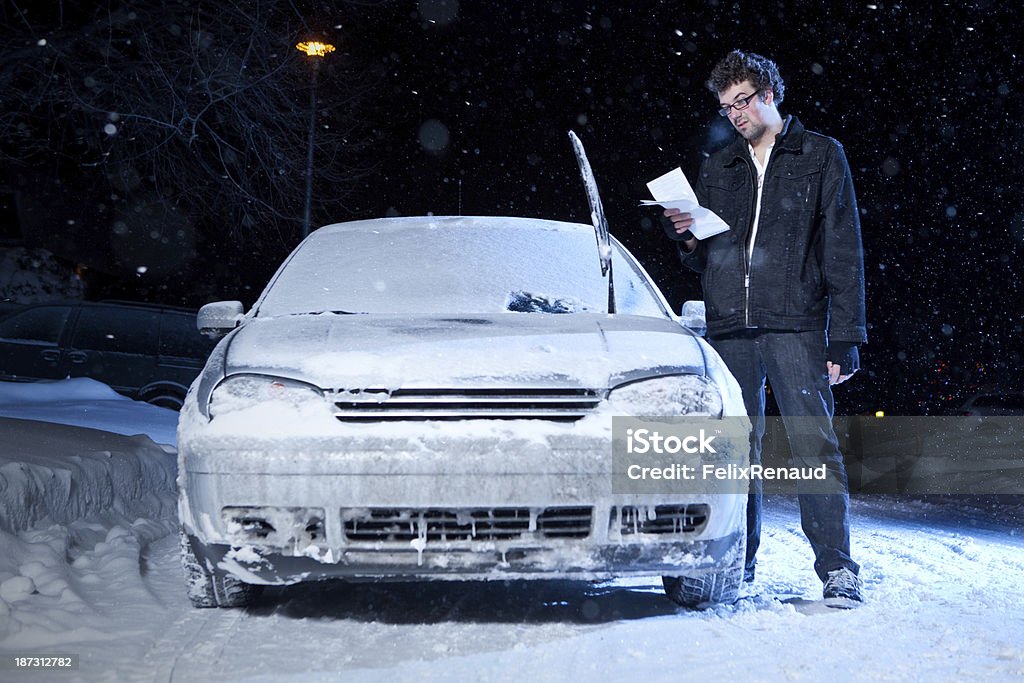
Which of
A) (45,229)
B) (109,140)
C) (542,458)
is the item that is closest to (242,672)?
(542,458)

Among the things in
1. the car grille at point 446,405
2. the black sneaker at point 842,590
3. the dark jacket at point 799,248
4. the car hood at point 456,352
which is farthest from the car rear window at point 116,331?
the black sneaker at point 842,590

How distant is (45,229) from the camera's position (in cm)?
2392

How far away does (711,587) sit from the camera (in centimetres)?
361

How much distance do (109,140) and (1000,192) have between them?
2707 cm

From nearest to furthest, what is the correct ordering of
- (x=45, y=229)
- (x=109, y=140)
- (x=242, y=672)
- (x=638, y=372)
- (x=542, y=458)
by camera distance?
(x=242, y=672) < (x=542, y=458) < (x=638, y=372) < (x=109, y=140) < (x=45, y=229)

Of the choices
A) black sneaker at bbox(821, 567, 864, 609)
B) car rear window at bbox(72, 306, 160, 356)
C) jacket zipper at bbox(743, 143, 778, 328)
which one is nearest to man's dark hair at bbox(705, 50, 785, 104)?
jacket zipper at bbox(743, 143, 778, 328)

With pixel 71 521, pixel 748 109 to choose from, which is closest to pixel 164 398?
pixel 71 521

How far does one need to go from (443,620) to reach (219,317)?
1528mm

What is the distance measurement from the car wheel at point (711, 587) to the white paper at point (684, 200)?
1357mm

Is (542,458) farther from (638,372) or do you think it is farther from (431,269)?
(431,269)

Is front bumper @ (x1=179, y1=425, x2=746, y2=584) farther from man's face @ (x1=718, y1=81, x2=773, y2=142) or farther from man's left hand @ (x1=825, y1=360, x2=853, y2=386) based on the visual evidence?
man's face @ (x1=718, y1=81, x2=773, y2=142)

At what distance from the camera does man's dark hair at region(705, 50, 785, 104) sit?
4.11 m

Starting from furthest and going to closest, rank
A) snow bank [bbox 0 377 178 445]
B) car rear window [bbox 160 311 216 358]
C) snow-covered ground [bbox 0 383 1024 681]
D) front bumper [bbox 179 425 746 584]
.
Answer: car rear window [bbox 160 311 216 358], snow bank [bbox 0 377 178 445], front bumper [bbox 179 425 746 584], snow-covered ground [bbox 0 383 1024 681]

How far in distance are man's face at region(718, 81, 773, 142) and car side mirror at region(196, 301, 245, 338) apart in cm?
219
